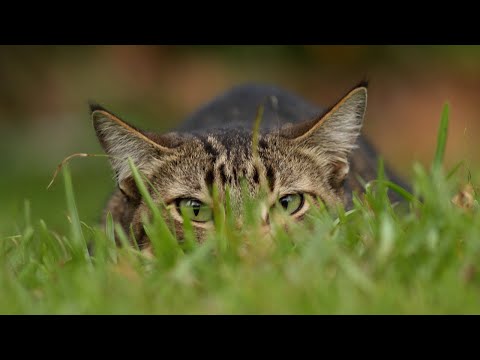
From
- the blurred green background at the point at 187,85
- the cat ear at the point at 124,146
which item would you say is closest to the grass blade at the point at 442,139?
the cat ear at the point at 124,146

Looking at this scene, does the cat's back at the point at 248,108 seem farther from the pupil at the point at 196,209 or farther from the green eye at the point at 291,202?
the pupil at the point at 196,209

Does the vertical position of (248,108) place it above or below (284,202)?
above

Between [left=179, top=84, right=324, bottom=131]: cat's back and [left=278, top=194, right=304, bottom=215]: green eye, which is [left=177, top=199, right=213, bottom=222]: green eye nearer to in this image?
[left=278, top=194, right=304, bottom=215]: green eye

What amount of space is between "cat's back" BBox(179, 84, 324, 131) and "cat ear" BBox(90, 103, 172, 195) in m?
1.26

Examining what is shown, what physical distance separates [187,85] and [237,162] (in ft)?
24.7

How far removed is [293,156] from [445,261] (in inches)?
49.8

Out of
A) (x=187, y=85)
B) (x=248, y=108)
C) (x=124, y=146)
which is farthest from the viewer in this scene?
(x=187, y=85)

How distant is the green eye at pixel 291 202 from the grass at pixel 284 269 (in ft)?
1.35

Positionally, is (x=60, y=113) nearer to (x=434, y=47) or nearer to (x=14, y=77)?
(x=14, y=77)

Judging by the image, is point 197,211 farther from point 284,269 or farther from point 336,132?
point 284,269

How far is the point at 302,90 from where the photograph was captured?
1077 cm

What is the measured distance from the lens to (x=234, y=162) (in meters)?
3.54

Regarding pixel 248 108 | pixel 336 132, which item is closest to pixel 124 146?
pixel 336 132

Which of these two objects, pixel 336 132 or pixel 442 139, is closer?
pixel 442 139
